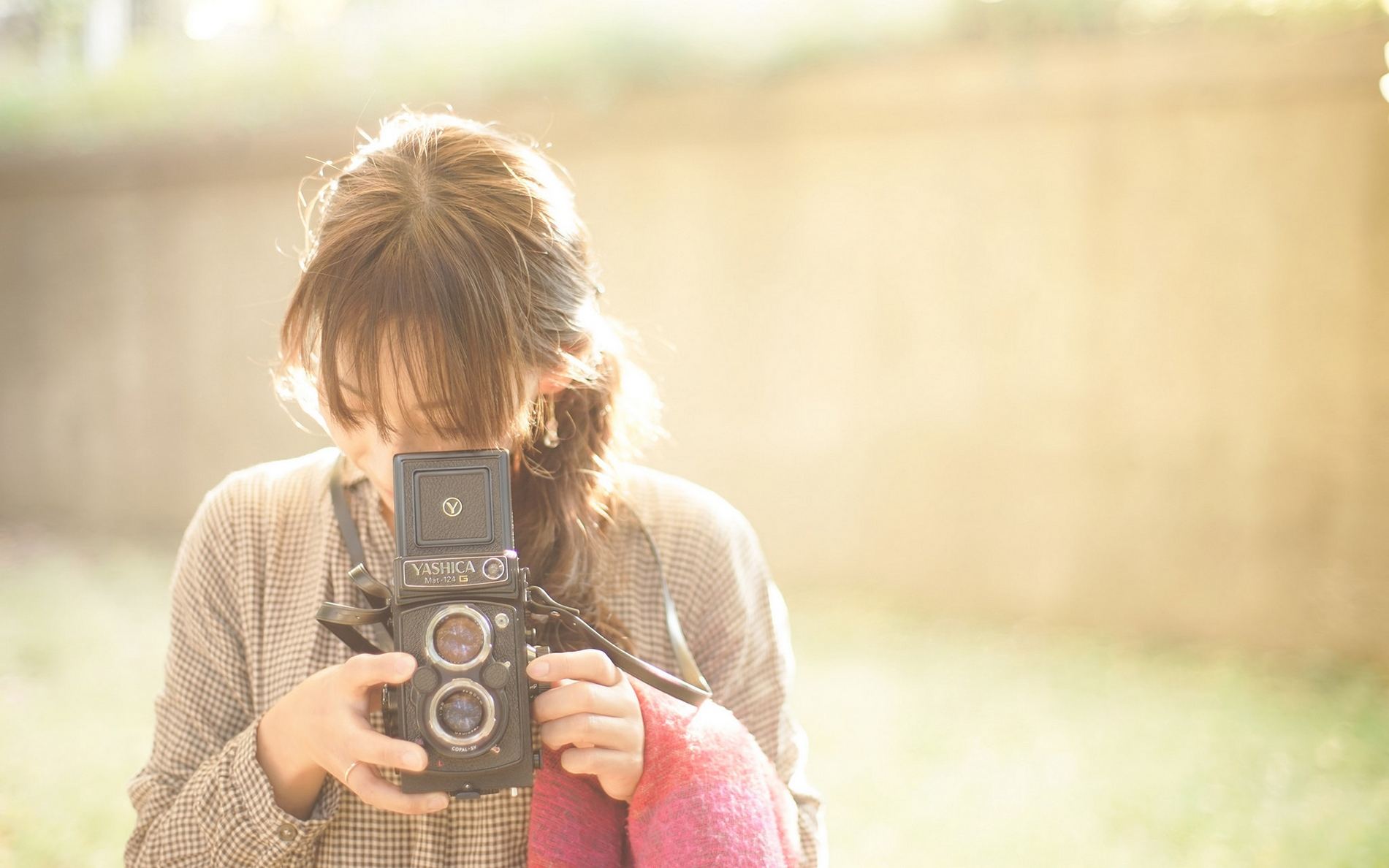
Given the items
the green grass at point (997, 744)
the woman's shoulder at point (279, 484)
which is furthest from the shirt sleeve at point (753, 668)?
the green grass at point (997, 744)

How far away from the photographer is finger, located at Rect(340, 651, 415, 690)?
3.18ft

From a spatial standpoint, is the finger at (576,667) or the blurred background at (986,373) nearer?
the finger at (576,667)

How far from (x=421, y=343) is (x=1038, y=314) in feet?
9.05

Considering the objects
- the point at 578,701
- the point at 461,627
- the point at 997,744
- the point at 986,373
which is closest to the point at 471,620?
the point at 461,627

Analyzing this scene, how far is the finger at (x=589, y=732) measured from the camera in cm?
101

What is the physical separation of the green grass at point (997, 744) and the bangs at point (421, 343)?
5.37 ft

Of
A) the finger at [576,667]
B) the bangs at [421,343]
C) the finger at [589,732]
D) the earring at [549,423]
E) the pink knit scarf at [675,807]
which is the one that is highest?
the bangs at [421,343]

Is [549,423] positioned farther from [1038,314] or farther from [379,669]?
[1038,314]

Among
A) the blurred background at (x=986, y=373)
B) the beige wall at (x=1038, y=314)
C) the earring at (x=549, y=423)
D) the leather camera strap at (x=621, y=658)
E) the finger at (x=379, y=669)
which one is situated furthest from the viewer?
the beige wall at (x=1038, y=314)

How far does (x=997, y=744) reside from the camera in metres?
2.70

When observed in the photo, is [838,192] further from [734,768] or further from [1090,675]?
[734,768]

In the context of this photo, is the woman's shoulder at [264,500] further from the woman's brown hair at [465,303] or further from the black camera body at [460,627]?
the black camera body at [460,627]

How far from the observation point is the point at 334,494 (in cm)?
126

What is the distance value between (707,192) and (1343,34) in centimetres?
188
